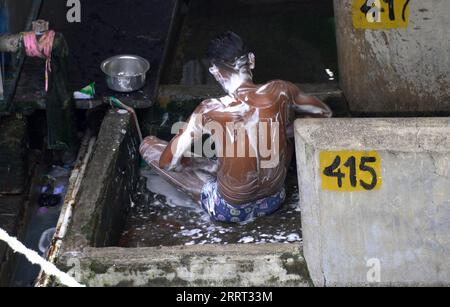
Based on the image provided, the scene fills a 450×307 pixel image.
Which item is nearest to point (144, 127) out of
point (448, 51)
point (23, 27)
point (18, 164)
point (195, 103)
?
point (195, 103)

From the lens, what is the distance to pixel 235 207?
6102 millimetres

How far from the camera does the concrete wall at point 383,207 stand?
4707 mm

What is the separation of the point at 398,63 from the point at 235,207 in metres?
1.85

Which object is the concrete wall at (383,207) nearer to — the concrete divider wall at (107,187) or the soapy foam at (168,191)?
the concrete divider wall at (107,187)

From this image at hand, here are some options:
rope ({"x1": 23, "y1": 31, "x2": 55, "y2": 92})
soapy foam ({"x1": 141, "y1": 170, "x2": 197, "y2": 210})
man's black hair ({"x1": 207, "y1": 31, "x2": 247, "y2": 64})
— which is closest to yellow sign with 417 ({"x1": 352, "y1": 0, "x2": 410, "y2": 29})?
man's black hair ({"x1": 207, "y1": 31, "x2": 247, "y2": 64})

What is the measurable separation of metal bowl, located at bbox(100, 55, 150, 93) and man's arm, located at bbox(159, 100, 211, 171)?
3.10 feet

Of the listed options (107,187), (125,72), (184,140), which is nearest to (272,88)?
(184,140)

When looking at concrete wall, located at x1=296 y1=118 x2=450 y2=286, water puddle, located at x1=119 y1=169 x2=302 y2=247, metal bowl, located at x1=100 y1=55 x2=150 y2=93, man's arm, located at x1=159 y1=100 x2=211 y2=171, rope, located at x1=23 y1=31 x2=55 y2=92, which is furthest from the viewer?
metal bowl, located at x1=100 y1=55 x2=150 y2=93

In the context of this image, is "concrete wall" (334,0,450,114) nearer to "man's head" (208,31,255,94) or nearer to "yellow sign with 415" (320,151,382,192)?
"man's head" (208,31,255,94)

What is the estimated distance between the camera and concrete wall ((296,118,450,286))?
471cm

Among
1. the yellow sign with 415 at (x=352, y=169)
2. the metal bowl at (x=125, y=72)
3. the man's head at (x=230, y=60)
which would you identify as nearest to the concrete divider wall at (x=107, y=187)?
the metal bowl at (x=125, y=72)

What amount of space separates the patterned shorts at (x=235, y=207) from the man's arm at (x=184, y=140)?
326 mm

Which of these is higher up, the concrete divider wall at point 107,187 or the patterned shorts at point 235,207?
the concrete divider wall at point 107,187

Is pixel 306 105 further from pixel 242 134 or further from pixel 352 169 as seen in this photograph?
pixel 352 169
